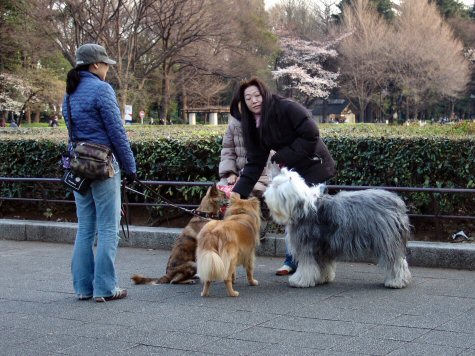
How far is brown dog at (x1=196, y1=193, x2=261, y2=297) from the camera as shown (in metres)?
6.19

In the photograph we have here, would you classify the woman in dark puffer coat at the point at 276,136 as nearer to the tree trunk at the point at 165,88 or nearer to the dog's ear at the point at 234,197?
the dog's ear at the point at 234,197

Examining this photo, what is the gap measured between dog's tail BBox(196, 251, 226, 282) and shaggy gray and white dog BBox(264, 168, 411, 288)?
801mm

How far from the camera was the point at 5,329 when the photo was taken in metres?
5.47

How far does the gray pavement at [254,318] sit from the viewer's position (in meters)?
4.89

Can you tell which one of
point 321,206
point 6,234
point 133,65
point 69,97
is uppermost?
point 133,65

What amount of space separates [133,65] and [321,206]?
109 ft

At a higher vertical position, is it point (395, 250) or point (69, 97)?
point (69, 97)

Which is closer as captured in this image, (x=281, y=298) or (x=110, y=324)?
(x=110, y=324)

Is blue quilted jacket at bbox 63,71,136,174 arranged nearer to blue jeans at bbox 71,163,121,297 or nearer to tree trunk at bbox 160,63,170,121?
blue jeans at bbox 71,163,121,297

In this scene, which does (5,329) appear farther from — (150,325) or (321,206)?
(321,206)

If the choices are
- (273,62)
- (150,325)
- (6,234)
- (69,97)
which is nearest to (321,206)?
(150,325)

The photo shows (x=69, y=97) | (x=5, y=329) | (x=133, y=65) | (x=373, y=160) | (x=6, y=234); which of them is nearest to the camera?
(x=5, y=329)

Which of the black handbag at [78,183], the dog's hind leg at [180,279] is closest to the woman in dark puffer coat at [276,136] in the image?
the dog's hind leg at [180,279]

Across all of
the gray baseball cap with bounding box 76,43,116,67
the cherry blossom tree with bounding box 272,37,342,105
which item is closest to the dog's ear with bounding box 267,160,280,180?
the gray baseball cap with bounding box 76,43,116,67
